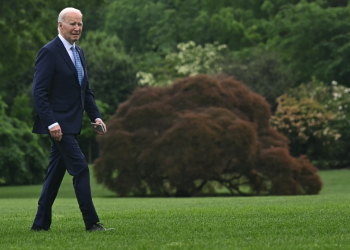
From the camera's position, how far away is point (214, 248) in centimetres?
548

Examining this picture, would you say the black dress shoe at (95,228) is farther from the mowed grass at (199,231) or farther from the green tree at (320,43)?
the green tree at (320,43)

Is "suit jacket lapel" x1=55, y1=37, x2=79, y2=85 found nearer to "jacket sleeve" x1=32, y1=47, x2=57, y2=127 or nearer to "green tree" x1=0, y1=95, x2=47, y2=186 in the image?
"jacket sleeve" x1=32, y1=47, x2=57, y2=127

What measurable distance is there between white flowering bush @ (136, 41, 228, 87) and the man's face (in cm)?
4038

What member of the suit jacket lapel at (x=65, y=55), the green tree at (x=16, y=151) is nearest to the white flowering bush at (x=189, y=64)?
the green tree at (x=16, y=151)

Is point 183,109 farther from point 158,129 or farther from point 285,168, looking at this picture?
point 285,168

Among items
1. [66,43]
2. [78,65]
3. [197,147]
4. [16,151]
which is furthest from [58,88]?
[16,151]

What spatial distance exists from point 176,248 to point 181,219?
2.61 meters

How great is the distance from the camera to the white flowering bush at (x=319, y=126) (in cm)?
3588

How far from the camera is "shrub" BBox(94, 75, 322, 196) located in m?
22.2

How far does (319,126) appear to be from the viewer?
36594 mm

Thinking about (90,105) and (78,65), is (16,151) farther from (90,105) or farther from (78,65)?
(78,65)

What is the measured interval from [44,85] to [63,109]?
310 millimetres

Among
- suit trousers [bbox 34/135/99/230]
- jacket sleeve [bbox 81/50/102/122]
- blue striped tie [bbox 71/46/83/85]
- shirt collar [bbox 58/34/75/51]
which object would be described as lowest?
suit trousers [bbox 34/135/99/230]

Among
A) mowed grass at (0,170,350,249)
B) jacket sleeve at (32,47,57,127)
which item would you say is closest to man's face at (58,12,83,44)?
jacket sleeve at (32,47,57,127)
